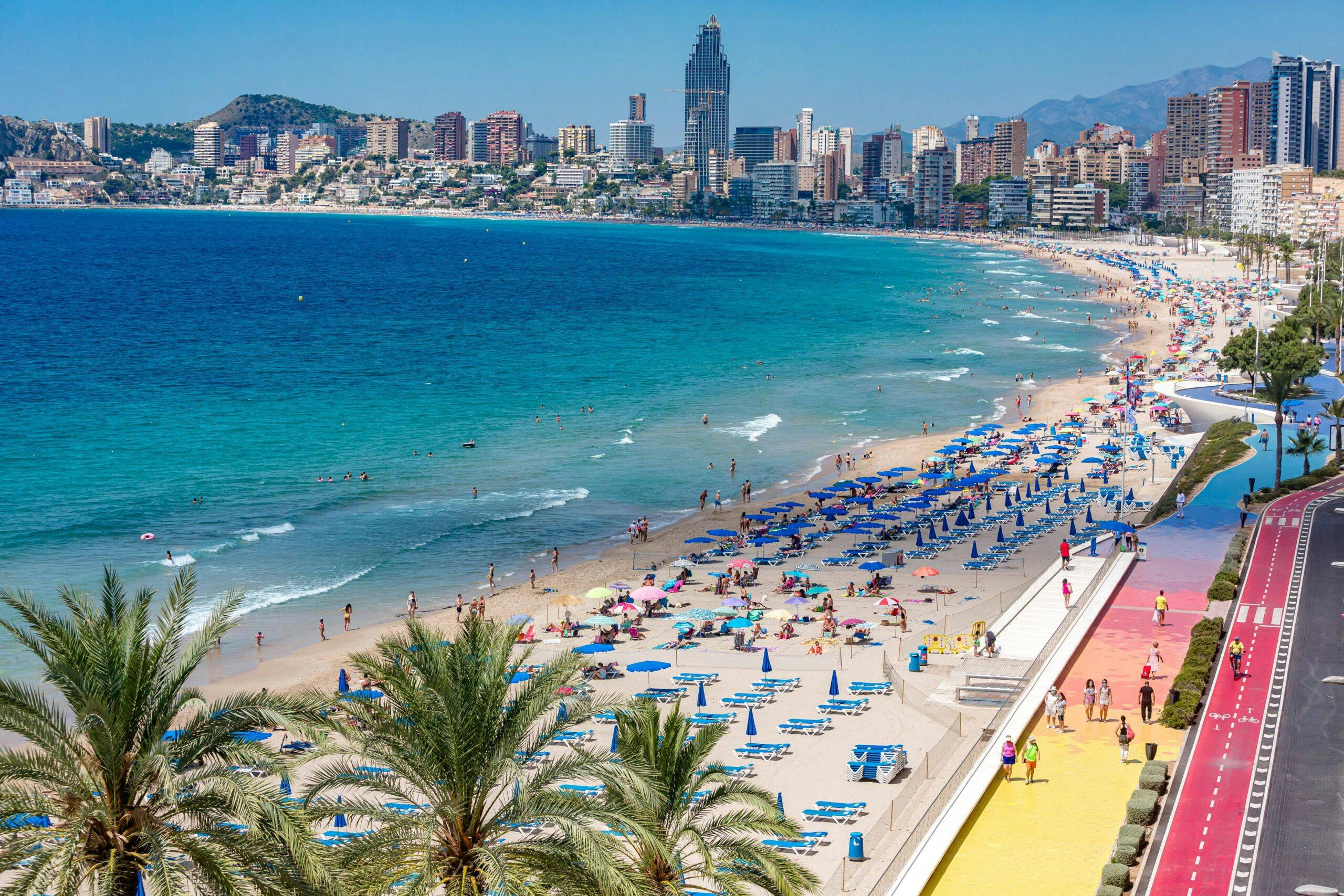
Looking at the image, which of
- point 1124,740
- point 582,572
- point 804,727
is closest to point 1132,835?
point 1124,740

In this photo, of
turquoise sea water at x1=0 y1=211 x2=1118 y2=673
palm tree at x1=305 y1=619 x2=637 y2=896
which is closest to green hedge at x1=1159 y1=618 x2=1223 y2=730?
palm tree at x1=305 y1=619 x2=637 y2=896

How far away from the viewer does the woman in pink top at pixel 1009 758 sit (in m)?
22.9

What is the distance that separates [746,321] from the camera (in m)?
117

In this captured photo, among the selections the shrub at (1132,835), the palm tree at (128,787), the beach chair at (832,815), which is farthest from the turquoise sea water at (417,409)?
the shrub at (1132,835)

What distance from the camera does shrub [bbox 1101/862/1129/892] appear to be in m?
18.5

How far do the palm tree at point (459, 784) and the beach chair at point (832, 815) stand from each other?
8883mm

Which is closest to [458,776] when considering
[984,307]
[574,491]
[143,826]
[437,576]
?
[143,826]

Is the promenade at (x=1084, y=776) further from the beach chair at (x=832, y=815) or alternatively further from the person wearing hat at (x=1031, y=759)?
the beach chair at (x=832, y=815)

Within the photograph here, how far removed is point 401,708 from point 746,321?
343ft

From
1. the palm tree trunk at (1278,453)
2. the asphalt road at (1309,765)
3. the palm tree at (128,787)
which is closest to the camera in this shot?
the palm tree at (128,787)

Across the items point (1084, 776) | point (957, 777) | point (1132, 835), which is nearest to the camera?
point (1132, 835)

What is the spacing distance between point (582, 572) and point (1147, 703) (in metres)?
20.0

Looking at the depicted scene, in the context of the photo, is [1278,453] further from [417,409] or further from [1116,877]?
[417,409]

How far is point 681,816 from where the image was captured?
592 inches
